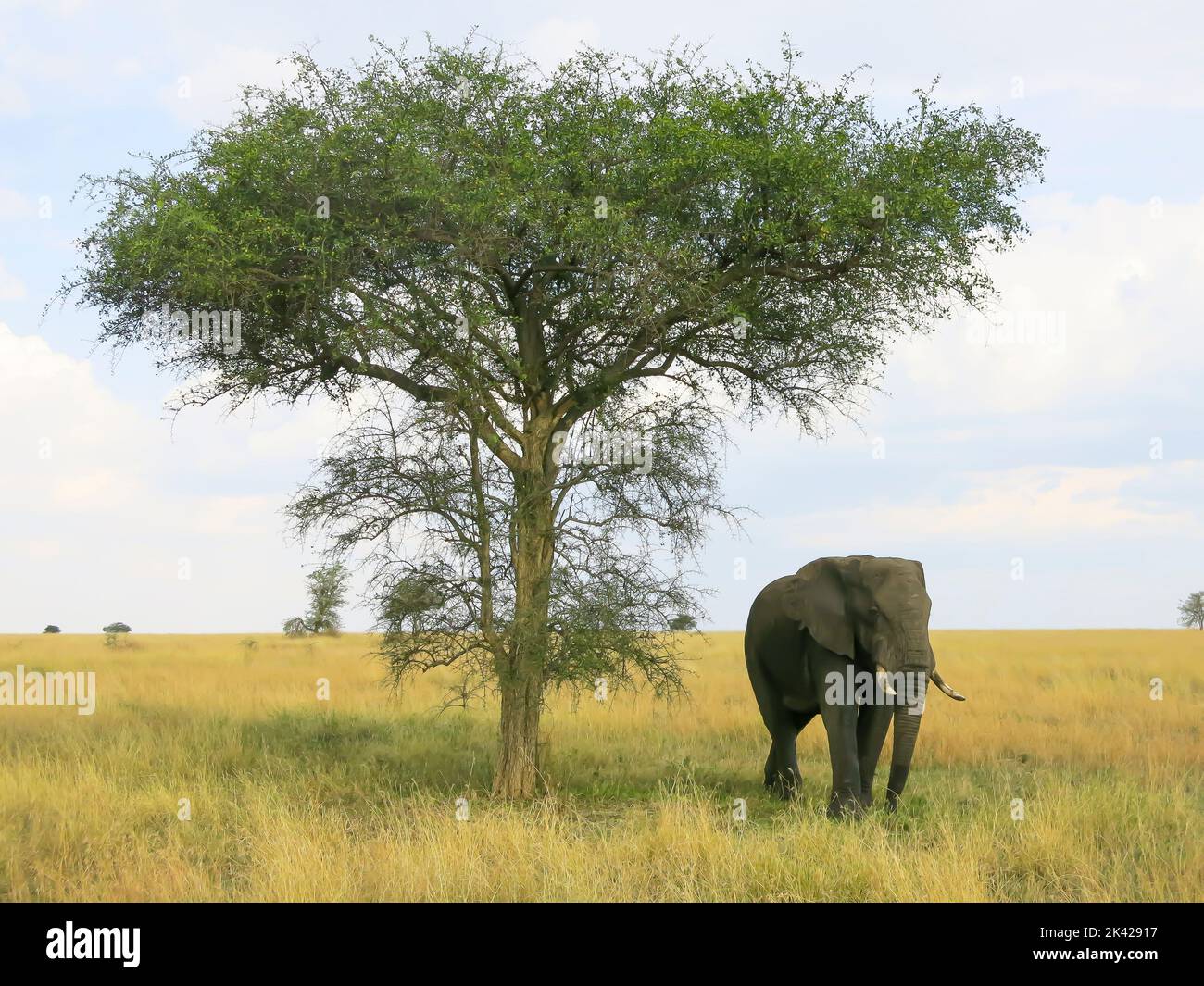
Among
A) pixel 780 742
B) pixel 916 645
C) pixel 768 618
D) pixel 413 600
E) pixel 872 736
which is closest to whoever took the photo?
pixel 916 645

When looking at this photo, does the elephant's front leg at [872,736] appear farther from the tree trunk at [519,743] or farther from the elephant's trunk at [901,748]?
the tree trunk at [519,743]

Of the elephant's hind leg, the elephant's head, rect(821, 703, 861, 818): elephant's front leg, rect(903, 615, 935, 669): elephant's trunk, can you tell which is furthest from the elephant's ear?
the elephant's hind leg

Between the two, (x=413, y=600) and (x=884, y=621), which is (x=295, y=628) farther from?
(x=884, y=621)

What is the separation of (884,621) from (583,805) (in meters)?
4.42

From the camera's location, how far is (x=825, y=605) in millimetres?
14672

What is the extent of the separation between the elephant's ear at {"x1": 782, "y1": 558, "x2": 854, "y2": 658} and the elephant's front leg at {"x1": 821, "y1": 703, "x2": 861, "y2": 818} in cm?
73

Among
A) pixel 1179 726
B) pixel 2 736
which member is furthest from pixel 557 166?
pixel 1179 726

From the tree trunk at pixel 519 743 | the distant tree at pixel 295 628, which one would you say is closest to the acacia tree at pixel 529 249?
the tree trunk at pixel 519 743

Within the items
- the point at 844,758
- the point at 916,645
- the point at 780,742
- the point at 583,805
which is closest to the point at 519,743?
the point at 583,805

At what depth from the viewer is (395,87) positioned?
54.0 feet

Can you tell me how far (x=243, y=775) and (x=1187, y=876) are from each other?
11.3 meters
